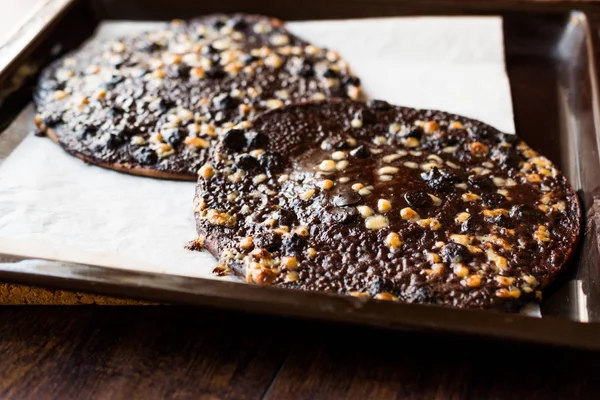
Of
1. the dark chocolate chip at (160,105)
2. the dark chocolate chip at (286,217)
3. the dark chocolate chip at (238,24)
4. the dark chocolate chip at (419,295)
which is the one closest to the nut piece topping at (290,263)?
the dark chocolate chip at (286,217)

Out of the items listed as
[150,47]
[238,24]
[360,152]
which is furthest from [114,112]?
[360,152]

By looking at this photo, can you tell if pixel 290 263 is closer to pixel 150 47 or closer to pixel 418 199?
pixel 418 199

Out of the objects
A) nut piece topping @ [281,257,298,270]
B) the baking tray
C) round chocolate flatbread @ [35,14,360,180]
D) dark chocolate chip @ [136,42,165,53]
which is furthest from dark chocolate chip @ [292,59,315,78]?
nut piece topping @ [281,257,298,270]

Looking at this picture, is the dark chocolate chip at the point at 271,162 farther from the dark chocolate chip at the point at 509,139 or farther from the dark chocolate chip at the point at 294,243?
the dark chocolate chip at the point at 509,139

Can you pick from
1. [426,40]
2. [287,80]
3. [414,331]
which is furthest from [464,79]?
[414,331]

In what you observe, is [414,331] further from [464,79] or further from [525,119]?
[464,79]

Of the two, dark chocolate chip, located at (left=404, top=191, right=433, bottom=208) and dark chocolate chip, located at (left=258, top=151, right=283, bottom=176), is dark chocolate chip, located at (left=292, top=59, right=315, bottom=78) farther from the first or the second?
dark chocolate chip, located at (left=404, top=191, right=433, bottom=208)
